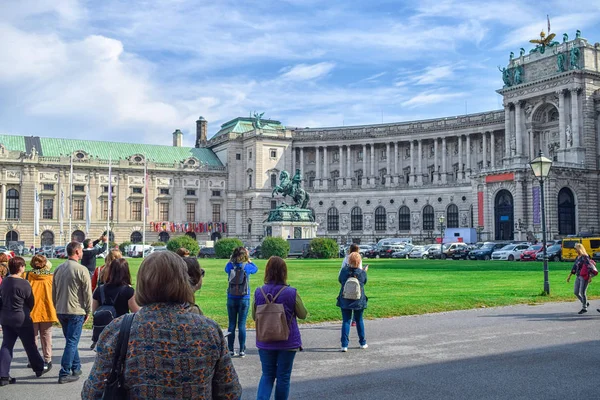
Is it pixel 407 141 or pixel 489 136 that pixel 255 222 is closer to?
pixel 407 141

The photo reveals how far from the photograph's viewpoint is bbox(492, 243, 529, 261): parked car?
2212 inches

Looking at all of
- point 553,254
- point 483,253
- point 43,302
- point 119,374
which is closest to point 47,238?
point 483,253

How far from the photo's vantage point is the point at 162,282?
497cm

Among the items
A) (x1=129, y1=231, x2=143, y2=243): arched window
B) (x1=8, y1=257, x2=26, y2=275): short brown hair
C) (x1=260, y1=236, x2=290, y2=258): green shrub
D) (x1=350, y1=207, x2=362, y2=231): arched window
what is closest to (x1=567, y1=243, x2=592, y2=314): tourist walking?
(x1=8, y1=257, x2=26, y2=275): short brown hair

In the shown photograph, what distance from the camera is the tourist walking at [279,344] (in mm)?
9016

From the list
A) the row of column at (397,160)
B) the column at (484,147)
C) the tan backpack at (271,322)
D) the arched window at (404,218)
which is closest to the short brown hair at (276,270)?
the tan backpack at (271,322)

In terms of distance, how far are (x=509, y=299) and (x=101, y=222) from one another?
82345mm

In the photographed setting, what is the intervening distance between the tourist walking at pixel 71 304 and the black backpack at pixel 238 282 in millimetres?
2838

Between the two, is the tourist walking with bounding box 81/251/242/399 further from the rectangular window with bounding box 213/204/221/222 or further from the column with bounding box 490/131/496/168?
the rectangular window with bounding box 213/204/221/222

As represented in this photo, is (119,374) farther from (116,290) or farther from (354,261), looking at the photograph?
(354,261)

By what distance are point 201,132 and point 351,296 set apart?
114209 millimetres

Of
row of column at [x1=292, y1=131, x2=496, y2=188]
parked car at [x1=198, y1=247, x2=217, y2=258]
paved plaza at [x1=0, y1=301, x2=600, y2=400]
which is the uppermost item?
row of column at [x1=292, y1=131, x2=496, y2=188]

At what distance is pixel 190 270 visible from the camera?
12320mm

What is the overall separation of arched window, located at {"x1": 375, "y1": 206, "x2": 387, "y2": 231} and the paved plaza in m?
85.5
